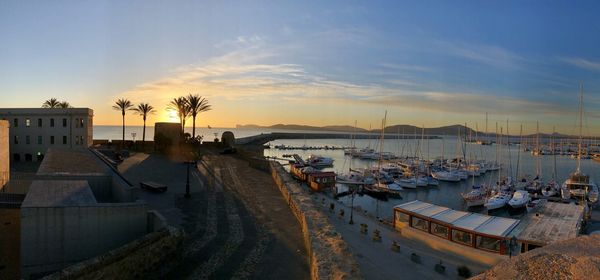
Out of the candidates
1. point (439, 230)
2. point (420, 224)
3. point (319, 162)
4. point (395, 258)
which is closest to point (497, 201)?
point (420, 224)

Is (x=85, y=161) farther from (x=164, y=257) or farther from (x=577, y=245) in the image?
(x=577, y=245)

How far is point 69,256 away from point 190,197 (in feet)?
36.7

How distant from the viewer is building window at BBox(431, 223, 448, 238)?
23538 millimetres

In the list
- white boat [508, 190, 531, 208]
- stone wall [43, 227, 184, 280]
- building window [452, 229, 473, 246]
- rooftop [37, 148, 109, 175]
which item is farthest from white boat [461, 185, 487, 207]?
stone wall [43, 227, 184, 280]

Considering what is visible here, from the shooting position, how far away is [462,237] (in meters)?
22.4

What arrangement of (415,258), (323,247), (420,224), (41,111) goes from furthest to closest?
(41,111)
(420,224)
(415,258)
(323,247)

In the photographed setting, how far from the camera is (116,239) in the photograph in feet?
46.9

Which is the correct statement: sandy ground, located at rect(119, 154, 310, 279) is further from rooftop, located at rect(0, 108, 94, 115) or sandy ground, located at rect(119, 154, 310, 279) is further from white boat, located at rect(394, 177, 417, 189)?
white boat, located at rect(394, 177, 417, 189)

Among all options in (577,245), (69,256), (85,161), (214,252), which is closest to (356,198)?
(85,161)

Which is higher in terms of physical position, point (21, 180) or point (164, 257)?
point (21, 180)

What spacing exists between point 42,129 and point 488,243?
1808 inches

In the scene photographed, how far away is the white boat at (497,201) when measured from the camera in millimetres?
43031

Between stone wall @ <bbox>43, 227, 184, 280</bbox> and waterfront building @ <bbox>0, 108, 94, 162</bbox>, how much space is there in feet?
120

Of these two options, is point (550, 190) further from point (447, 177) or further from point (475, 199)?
point (447, 177)
